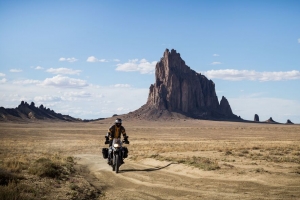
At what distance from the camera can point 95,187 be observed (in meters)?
11.8

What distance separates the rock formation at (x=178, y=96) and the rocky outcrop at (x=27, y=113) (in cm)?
4960

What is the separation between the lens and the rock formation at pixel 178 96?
173625mm

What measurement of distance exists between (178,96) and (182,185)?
170 metres

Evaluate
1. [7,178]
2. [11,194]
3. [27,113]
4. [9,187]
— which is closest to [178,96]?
[27,113]

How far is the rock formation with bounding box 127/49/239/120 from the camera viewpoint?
174 meters

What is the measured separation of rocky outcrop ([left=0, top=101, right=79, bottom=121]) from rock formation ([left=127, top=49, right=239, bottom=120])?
49.6m

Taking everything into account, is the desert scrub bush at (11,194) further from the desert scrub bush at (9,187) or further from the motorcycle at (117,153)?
the motorcycle at (117,153)

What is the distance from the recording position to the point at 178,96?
182 metres

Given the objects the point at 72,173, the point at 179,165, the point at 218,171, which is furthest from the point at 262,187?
the point at 72,173

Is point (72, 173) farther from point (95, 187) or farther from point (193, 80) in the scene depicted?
point (193, 80)

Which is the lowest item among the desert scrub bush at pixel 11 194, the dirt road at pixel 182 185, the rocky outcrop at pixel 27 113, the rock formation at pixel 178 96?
the dirt road at pixel 182 185

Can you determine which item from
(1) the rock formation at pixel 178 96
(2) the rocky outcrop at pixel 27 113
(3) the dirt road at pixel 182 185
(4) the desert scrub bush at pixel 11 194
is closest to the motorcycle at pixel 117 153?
(3) the dirt road at pixel 182 185

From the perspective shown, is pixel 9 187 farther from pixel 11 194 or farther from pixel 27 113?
pixel 27 113

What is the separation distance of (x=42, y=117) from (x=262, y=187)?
565 feet
